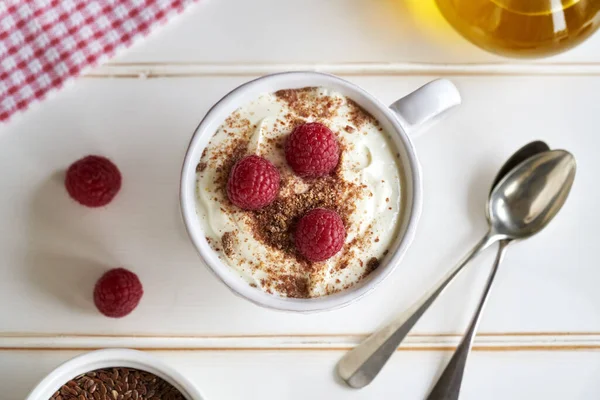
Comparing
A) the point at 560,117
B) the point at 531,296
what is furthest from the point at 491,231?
the point at 560,117

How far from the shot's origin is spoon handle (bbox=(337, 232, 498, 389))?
131 cm

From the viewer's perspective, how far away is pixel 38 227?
133 centimetres

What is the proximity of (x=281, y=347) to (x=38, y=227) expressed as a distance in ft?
1.64

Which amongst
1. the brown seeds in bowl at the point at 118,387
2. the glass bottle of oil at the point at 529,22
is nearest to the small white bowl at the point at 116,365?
the brown seeds in bowl at the point at 118,387

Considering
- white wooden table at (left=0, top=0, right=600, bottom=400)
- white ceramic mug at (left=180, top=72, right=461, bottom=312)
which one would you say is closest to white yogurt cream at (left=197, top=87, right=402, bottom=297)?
white ceramic mug at (left=180, top=72, right=461, bottom=312)

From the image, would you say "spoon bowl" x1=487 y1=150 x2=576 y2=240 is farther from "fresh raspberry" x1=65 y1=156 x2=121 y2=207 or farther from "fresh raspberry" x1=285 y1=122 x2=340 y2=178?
"fresh raspberry" x1=65 y1=156 x2=121 y2=207

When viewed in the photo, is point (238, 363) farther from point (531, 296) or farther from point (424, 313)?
point (531, 296)

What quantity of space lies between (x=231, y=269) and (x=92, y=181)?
0.33 m

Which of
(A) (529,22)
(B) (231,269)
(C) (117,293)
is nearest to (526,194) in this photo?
(A) (529,22)

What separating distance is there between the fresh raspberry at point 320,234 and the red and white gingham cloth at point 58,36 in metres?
0.55

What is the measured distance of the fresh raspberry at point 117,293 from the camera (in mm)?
1249

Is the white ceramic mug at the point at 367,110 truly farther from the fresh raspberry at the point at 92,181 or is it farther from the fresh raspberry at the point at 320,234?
the fresh raspberry at the point at 92,181

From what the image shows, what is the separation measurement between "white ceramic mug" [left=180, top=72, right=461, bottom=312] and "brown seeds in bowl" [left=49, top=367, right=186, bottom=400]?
27 cm

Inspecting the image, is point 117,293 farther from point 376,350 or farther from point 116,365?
point 376,350
